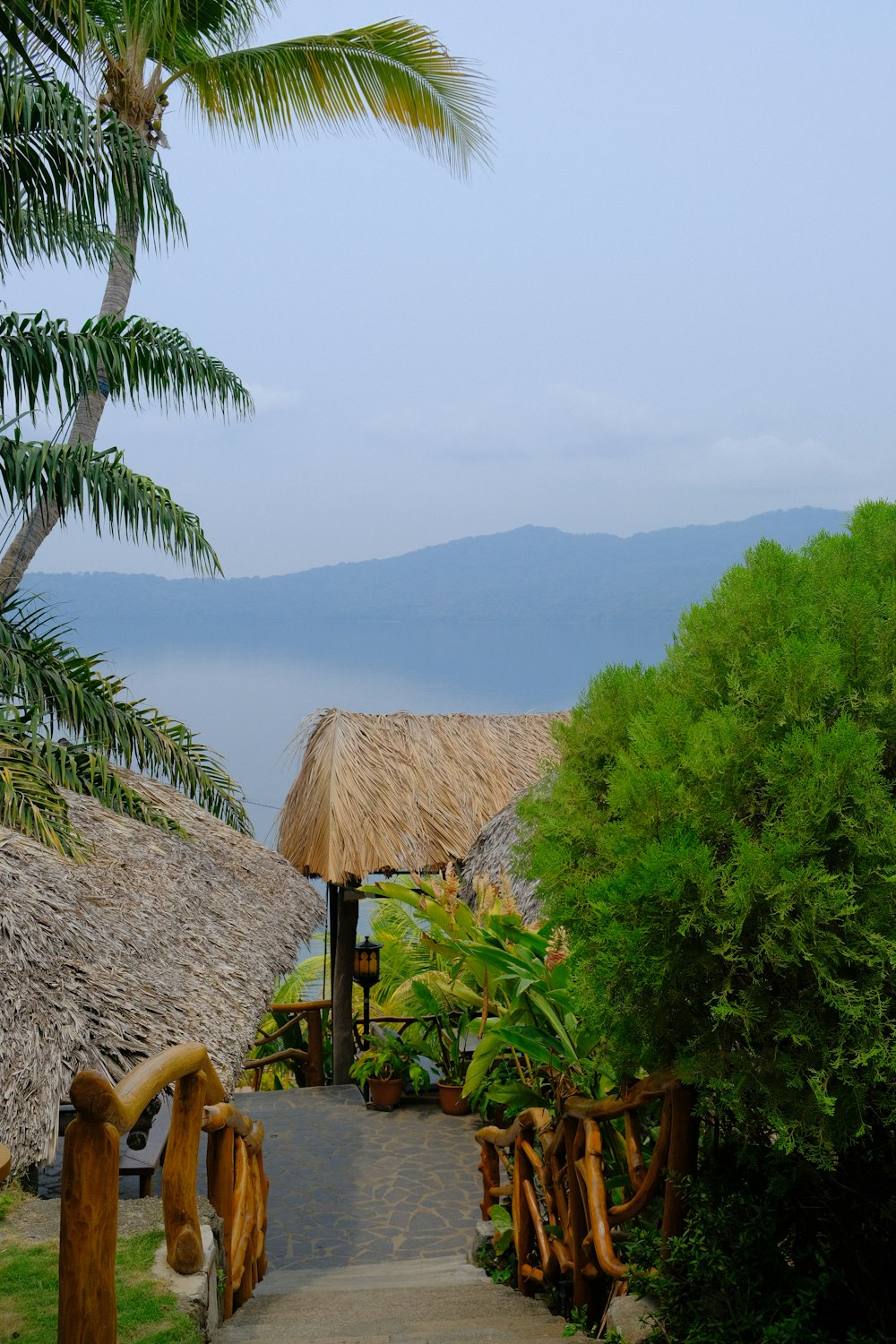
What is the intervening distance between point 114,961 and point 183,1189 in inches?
61.4

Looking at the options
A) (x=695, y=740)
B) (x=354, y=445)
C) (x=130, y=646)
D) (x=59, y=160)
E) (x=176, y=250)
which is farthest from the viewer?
(x=130, y=646)

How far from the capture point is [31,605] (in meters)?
7.82

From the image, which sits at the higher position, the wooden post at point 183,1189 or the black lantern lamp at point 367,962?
the wooden post at point 183,1189

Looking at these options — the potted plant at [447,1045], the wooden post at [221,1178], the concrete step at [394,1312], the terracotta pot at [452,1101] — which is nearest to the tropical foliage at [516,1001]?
the concrete step at [394,1312]

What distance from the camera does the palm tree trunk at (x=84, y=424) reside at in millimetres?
8523

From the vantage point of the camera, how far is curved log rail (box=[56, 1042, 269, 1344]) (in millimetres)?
2738

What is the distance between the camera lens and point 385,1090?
8727 mm

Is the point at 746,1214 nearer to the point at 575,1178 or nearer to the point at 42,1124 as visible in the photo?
the point at 575,1178

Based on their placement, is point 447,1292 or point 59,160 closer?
point 447,1292

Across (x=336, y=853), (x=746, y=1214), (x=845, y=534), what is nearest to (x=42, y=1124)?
(x=746, y=1214)

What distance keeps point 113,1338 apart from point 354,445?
107 meters

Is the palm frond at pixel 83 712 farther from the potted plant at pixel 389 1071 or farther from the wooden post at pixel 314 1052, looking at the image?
the wooden post at pixel 314 1052

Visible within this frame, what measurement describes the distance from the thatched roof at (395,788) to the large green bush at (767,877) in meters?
6.73

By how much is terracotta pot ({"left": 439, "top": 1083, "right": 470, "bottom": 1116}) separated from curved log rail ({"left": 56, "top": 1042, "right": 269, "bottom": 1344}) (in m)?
3.33
